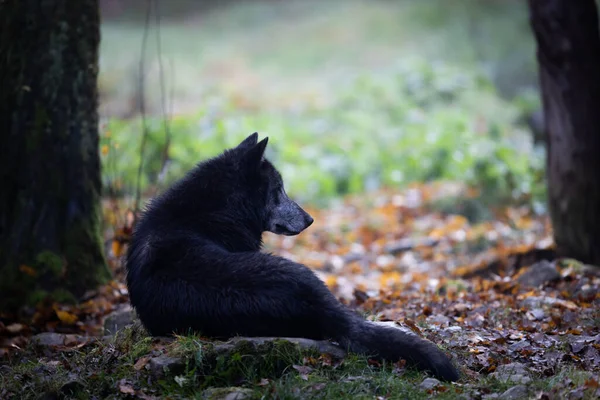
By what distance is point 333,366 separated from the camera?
5414 millimetres

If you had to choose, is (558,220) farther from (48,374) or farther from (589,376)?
(48,374)

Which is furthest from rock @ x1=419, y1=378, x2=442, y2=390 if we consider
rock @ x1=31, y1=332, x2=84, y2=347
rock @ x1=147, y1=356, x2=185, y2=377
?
rock @ x1=31, y1=332, x2=84, y2=347

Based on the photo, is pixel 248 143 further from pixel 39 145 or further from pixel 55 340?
pixel 39 145

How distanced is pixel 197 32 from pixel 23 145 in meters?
22.7

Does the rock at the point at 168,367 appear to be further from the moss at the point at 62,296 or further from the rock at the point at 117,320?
the moss at the point at 62,296

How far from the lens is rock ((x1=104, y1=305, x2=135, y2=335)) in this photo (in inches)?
293

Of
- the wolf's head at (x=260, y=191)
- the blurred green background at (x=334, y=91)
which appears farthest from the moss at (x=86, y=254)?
the wolf's head at (x=260, y=191)

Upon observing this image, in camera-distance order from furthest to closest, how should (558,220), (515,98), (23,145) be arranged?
Result: 1. (515,98)
2. (558,220)
3. (23,145)

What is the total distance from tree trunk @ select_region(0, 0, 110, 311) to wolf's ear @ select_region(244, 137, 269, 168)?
3.08 meters

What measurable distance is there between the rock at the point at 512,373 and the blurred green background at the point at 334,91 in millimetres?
5636

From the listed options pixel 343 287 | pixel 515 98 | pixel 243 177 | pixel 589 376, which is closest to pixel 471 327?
pixel 589 376

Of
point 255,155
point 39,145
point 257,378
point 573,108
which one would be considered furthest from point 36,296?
point 573,108

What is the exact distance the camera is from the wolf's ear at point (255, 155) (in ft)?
21.1

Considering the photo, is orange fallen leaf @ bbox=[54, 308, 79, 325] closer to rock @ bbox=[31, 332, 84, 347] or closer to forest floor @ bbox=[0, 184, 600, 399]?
forest floor @ bbox=[0, 184, 600, 399]
